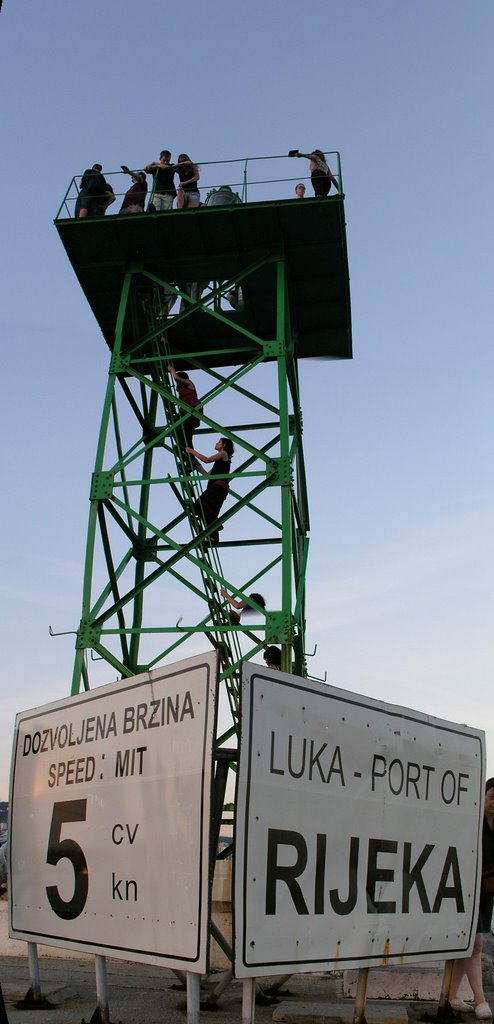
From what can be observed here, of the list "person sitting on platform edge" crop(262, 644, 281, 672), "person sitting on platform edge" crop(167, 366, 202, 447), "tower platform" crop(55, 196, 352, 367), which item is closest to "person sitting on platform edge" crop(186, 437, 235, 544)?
"person sitting on platform edge" crop(167, 366, 202, 447)

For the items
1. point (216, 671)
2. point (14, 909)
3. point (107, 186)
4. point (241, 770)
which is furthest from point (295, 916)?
point (107, 186)

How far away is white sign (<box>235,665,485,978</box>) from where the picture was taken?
14.6 ft

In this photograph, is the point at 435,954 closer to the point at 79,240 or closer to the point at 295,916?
the point at 295,916

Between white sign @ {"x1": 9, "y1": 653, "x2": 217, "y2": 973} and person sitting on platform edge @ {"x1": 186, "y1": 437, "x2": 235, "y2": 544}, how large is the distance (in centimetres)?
782

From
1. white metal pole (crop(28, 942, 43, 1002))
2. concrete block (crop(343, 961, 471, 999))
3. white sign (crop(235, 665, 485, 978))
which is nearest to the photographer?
white sign (crop(235, 665, 485, 978))

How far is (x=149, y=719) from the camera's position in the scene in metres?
5.07

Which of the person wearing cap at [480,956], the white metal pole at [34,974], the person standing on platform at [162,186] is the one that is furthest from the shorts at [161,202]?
the white metal pole at [34,974]

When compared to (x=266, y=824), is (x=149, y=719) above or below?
above

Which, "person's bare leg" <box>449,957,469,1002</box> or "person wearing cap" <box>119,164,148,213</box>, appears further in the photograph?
"person wearing cap" <box>119,164,148,213</box>

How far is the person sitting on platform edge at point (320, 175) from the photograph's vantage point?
558 inches

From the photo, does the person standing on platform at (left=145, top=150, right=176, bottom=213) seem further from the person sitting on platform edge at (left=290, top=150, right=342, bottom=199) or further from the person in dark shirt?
the person sitting on platform edge at (left=290, top=150, right=342, bottom=199)

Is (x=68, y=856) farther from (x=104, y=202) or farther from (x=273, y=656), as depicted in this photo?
(x=104, y=202)

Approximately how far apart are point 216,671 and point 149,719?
698 mm

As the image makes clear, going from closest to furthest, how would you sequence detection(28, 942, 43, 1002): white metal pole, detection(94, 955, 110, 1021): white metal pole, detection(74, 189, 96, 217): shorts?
detection(94, 955, 110, 1021): white metal pole, detection(28, 942, 43, 1002): white metal pole, detection(74, 189, 96, 217): shorts
